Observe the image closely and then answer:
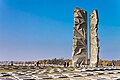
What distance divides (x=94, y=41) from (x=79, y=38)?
2211 mm

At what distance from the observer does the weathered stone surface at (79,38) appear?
1210 inches

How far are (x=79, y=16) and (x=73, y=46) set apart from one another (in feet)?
13.9

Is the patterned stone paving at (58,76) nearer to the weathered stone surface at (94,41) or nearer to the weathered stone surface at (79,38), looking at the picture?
the weathered stone surface at (79,38)

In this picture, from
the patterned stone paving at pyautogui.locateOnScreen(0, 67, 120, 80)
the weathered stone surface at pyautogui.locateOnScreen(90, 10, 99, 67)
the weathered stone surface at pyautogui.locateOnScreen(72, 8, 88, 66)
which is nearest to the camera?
the patterned stone paving at pyautogui.locateOnScreen(0, 67, 120, 80)

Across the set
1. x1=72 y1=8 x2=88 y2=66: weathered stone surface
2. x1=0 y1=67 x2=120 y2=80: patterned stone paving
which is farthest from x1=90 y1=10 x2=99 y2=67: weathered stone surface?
x1=0 y1=67 x2=120 y2=80: patterned stone paving

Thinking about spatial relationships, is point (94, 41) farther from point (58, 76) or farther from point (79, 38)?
point (58, 76)

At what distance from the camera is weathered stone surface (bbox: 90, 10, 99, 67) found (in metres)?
31.1

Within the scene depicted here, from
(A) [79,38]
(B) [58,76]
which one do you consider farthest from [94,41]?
(B) [58,76]

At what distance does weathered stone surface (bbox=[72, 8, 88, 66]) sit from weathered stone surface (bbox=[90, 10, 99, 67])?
1049 mm

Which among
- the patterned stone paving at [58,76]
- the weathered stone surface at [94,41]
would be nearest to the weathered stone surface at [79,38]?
the weathered stone surface at [94,41]

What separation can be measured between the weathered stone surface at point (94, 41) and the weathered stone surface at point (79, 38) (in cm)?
105

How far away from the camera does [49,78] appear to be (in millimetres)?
13133

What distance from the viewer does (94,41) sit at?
31.9 metres

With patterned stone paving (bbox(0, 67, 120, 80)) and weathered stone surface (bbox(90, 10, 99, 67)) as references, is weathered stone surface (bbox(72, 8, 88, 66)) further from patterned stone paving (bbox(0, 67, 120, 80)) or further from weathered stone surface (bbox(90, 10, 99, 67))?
patterned stone paving (bbox(0, 67, 120, 80))
